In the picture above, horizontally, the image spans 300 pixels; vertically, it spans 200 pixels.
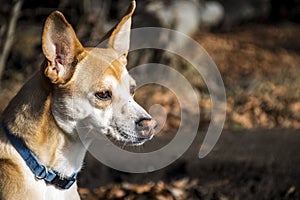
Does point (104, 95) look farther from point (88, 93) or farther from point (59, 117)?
point (59, 117)

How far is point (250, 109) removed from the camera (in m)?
9.32

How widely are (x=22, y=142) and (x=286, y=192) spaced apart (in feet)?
9.37

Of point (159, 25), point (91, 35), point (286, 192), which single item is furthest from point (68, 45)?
point (159, 25)

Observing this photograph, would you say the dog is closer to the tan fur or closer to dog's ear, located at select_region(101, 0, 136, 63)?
the tan fur

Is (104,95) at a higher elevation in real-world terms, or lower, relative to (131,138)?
higher

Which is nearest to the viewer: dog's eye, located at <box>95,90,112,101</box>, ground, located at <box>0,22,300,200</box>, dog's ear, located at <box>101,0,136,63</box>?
dog's eye, located at <box>95,90,112,101</box>

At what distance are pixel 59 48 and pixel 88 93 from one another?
309mm

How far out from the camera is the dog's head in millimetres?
4275

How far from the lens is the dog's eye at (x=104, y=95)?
4.36 m

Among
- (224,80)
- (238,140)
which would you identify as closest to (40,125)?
(238,140)

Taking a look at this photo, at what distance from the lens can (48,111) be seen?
169 inches

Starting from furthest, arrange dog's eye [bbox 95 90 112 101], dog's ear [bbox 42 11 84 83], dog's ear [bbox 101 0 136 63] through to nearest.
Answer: dog's ear [bbox 101 0 136 63] → dog's eye [bbox 95 90 112 101] → dog's ear [bbox 42 11 84 83]


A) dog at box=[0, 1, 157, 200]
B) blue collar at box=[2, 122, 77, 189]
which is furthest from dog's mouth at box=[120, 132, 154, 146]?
blue collar at box=[2, 122, 77, 189]

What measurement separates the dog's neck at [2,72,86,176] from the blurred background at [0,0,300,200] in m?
1.95
